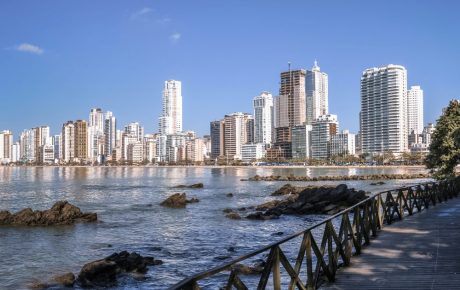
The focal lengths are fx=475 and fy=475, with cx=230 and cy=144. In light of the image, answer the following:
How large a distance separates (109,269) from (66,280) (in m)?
1.57

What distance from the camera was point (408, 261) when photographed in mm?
11266

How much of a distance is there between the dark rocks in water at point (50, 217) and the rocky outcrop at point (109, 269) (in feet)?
58.3

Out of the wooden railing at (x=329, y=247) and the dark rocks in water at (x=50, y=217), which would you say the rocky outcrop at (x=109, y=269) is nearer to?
the wooden railing at (x=329, y=247)

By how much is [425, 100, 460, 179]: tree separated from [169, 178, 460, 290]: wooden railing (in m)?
18.8

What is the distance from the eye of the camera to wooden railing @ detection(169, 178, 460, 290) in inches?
264

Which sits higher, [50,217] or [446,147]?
[446,147]

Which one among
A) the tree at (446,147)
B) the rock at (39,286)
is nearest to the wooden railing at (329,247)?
the rock at (39,286)

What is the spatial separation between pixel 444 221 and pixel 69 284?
14176mm

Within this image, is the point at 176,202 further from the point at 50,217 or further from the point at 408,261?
the point at 408,261

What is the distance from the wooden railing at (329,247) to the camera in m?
6.71

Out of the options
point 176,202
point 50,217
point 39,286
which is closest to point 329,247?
point 39,286

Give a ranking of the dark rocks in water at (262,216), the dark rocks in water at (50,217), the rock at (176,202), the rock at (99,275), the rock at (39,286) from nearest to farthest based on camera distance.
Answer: the rock at (99,275), the rock at (39,286), the dark rocks in water at (50,217), the dark rocks in water at (262,216), the rock at (176,202)

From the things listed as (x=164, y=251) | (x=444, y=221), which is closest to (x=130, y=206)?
(x=164, y=251)

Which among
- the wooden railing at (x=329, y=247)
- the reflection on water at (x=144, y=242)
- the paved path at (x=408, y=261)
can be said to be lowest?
the reflection on water at (x=144, y=242)
